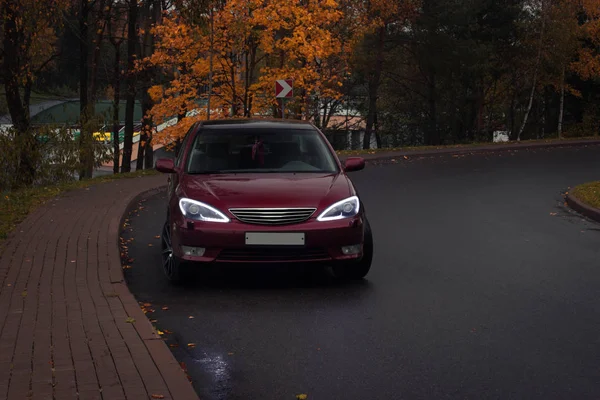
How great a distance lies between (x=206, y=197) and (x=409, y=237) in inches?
165

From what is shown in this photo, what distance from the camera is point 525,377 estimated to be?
18.3 ft

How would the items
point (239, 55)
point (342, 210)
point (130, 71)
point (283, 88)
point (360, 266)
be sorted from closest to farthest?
point (342, 210)
point (360, 266)
point (283, 88)
point (239, 55)
point (130, 71)

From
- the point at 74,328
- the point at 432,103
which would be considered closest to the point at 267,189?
the point at 74,328

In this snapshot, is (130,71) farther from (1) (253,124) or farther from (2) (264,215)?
(2) (264,215)

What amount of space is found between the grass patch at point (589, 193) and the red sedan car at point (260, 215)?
7.43m

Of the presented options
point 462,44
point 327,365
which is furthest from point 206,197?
point 462,44

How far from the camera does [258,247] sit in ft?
26.6

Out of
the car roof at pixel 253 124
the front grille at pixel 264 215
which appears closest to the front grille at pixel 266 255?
the front grille at pixel 264 215

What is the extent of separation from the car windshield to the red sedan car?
0.04 feet

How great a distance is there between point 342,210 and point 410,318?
1.46m

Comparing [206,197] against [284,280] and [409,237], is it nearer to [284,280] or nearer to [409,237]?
[284,280]

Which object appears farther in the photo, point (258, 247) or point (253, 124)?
point (253, 124)

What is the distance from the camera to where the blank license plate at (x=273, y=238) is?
26.5 feet

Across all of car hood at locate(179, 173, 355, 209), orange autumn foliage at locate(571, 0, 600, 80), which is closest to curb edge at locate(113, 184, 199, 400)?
car hood at locate(179, 173, 355, 209)
